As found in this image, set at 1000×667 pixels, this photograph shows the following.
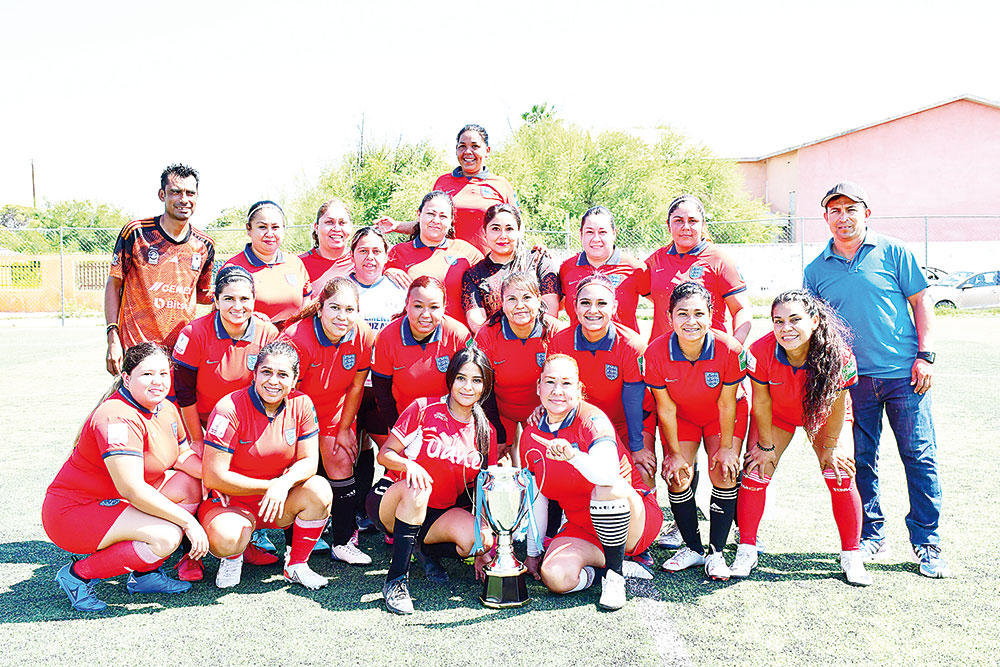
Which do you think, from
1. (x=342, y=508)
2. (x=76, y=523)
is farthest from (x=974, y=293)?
(x=76, y=523)

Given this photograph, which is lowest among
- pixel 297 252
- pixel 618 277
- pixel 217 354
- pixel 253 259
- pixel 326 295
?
pixel 217 354

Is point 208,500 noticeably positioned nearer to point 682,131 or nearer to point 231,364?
point 231,364

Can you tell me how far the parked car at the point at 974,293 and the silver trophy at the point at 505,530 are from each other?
1823 cm

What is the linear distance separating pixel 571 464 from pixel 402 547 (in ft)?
3.05

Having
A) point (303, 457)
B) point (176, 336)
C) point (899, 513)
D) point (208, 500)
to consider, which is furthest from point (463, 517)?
point (899, 513)

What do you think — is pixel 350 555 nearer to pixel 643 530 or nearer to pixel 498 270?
pixel 643 530

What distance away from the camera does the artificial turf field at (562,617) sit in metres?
3.05

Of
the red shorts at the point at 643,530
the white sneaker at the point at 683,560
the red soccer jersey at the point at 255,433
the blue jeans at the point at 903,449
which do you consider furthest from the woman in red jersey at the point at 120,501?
the blue jeans at the point at 903,449

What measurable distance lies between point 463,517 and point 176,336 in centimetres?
217

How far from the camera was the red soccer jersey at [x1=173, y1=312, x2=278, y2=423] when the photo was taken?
409cm

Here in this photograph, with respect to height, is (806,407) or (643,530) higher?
(806,407)

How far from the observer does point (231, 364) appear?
4086 mm

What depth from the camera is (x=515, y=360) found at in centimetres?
422

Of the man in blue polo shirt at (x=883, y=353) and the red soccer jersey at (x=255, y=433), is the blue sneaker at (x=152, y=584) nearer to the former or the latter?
the red soccer jersey at (x=255, y=433)
